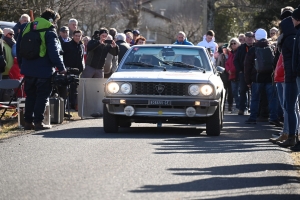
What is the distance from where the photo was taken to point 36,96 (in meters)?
15.5

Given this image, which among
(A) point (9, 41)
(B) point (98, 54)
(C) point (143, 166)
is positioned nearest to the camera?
(C) point (143, 166)

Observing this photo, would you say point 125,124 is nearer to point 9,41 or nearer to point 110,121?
point 110,121

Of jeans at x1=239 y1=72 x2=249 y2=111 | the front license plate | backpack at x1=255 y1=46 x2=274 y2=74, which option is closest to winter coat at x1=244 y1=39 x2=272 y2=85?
backpack at x1=255 y1=46 x2=274 y2=74

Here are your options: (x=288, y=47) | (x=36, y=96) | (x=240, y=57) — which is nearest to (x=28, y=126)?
(x=36, y=96)

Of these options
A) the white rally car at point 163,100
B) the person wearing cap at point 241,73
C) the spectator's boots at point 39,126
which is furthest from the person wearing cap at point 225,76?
the spectator's boots at point 39,126

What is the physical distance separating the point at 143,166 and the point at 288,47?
12.0 feet

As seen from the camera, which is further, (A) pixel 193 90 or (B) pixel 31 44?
(B) pixel 31 44

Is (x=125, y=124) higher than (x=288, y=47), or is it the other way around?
(x=288, y=47)

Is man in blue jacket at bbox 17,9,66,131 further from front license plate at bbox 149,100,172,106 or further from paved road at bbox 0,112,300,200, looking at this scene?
front license plate at bbox 149,100,172,106

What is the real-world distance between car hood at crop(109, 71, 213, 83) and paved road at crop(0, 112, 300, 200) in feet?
2.98

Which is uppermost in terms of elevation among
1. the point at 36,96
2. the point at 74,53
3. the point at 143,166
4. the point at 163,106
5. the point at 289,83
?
the point at 74,53

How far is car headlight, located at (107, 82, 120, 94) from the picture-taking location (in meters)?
14.7

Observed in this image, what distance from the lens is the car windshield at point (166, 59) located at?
15.6 metres

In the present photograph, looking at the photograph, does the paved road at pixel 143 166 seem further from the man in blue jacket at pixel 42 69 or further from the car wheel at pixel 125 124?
the man in blue jacket at pixel 42 69
